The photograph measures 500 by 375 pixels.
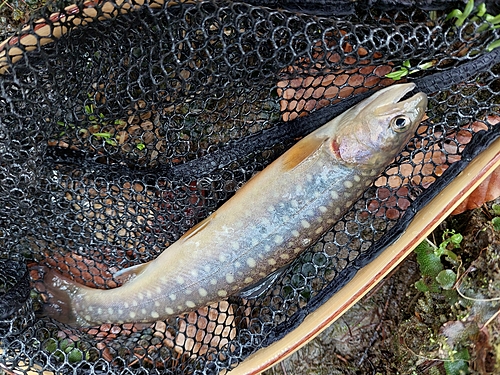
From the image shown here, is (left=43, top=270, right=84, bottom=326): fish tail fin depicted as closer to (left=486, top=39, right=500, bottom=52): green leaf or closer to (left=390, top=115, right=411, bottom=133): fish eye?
(left=390, top=115, right=411, bottom=133): fish eye

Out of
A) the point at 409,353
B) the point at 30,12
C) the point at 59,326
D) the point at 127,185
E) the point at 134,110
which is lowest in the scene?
the point at 409,353

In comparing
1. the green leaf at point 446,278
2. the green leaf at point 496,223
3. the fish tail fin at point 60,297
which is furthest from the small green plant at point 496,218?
the fish tail fin at point 60,297

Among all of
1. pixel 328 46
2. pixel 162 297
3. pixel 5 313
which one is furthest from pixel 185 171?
pixel 5 313

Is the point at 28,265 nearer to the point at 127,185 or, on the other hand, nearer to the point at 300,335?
the point at 127,185

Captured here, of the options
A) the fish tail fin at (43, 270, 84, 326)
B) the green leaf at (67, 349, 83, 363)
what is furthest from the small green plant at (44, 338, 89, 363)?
the fish tail fin at (43, 270, 84, 326)

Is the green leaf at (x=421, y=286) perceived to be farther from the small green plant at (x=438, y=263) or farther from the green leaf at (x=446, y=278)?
the green leaf at (x=446, y=278)
